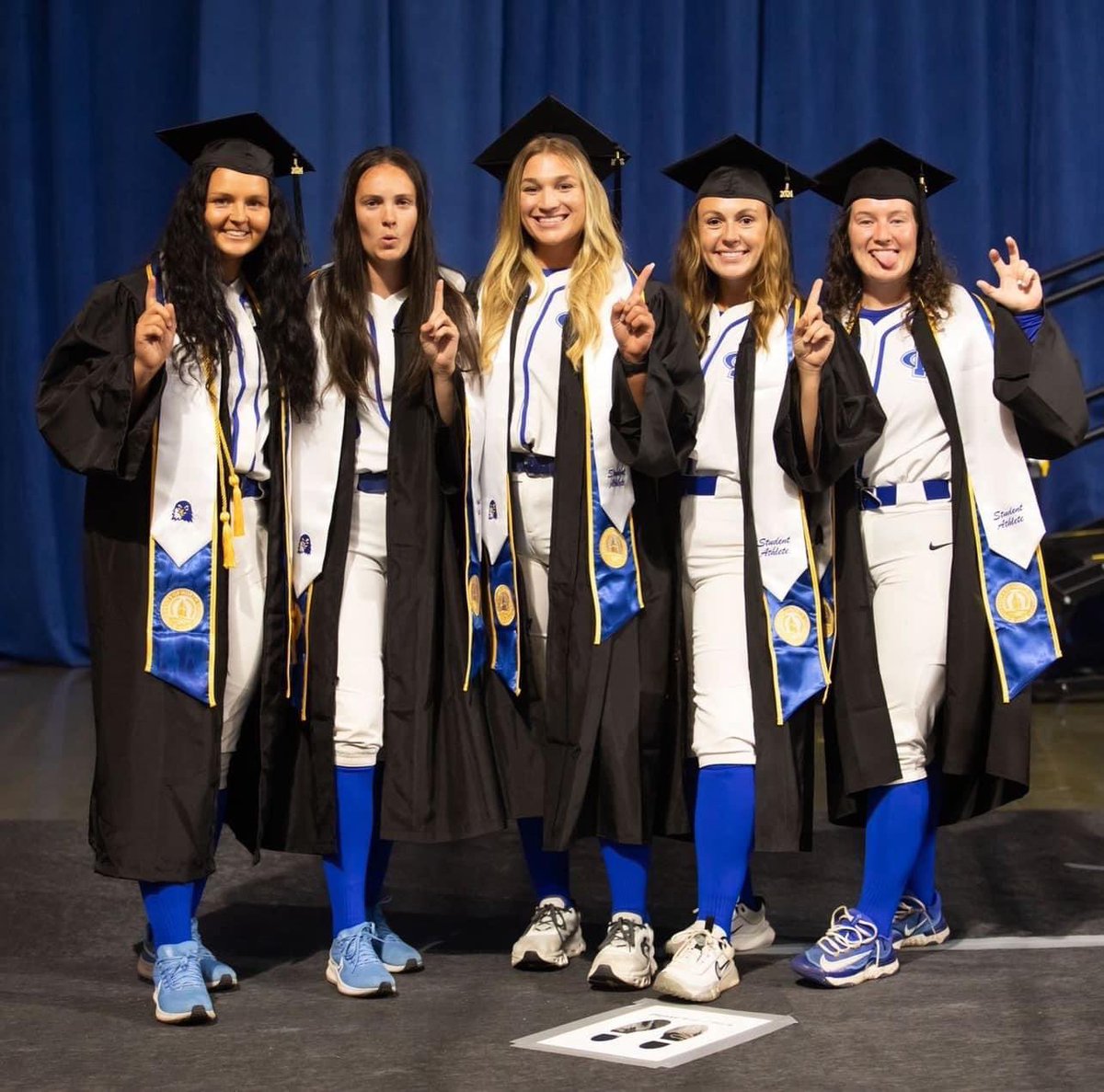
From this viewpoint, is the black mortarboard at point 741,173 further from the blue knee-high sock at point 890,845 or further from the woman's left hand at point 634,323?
the blue knee-high sock at point 890,845

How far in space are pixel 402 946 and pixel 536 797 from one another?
0.41 m

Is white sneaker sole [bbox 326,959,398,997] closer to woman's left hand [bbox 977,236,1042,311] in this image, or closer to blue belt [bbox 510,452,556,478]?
blue belt [bbox 510,452,556,478]

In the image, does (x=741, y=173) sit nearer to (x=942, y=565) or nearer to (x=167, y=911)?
(x=942, y=565)

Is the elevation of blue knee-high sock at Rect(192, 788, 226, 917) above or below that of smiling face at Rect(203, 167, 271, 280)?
below

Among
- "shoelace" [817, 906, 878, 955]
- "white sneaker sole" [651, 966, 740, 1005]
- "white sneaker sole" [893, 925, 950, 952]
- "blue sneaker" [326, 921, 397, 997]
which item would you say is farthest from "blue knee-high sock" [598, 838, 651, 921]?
"white sneaker sole" [893, 925, 950, 952]

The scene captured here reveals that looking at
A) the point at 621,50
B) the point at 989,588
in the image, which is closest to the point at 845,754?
the point at 989,588

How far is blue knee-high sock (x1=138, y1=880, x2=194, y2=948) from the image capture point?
3270mm

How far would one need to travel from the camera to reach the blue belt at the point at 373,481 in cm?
350

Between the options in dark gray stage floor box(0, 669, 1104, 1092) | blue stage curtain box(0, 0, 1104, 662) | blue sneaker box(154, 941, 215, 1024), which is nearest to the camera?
dark gray stage floor box(0, 669, 1104, 1092)

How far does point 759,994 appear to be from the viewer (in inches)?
128

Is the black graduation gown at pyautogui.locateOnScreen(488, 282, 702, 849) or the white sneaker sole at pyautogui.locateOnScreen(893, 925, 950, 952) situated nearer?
the black graduation gown at pyautogui.locateOnScreen(488, 282, 702, 849)

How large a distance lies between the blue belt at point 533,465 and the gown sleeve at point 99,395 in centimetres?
75

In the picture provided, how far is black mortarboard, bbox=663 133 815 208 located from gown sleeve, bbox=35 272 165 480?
1206mm

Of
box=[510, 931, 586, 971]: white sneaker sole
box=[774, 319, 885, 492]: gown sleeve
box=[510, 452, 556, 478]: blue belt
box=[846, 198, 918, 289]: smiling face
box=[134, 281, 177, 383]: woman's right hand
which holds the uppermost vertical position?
box=[846, 198, 918, 289]: smiling face
